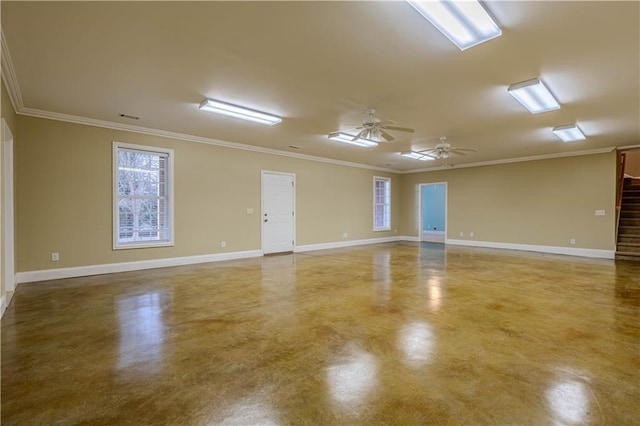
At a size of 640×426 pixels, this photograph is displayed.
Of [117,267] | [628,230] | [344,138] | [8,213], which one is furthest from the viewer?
[628,230]

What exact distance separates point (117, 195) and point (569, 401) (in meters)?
6.47

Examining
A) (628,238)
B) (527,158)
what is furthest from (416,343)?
(628,238)

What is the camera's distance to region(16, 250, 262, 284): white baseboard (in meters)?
4.87

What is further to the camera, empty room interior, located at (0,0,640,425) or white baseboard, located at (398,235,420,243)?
white baseboard, located at (398,235,420,243)

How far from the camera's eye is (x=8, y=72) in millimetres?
3410

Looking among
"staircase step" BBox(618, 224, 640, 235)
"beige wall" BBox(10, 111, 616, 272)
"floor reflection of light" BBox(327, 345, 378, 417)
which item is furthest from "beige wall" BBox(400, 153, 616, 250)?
"floor reflection of light" BBox(327, 345, 378, 417)

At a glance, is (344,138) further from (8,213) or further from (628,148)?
(628,148)

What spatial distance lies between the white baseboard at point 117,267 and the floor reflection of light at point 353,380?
487cm

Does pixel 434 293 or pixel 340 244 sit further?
pixel 340 244

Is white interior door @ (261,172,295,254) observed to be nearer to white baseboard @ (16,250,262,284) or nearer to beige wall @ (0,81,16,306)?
white baseboard @ (16,250,262,284)

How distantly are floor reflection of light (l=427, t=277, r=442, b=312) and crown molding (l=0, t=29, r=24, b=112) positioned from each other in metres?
4.92

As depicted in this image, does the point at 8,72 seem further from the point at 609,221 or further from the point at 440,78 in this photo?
the point at 609,221

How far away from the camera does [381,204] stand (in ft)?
36.3

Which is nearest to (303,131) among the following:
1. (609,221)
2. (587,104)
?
(587,104)
